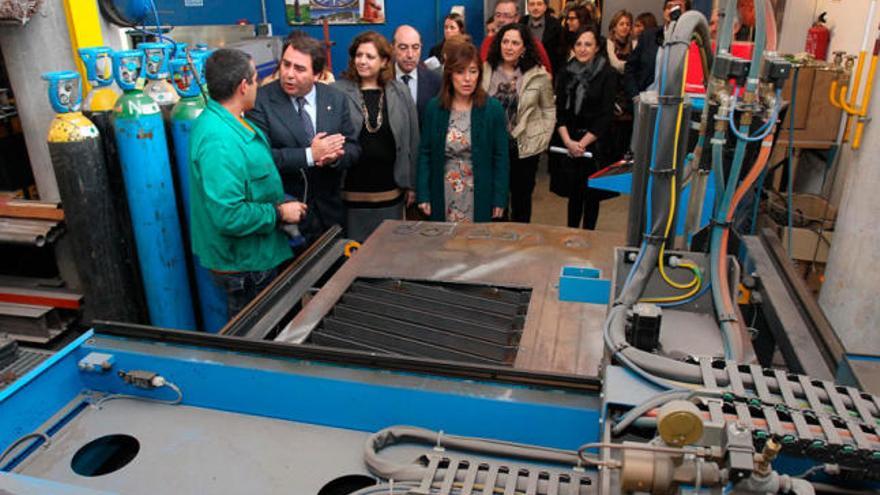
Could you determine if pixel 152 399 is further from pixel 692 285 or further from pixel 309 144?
pixel 309 144

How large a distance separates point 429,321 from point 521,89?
71.7 inches

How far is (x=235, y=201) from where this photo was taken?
216 cm

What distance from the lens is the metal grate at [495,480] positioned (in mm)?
1150

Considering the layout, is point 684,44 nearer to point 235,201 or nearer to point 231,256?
point 235,201

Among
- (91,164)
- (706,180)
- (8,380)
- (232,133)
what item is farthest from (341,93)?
(706,180)

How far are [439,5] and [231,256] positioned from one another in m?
3.45

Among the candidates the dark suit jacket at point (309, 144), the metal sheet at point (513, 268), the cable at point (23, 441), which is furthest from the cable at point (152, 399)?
the dark suit jacket at point (309, 144)

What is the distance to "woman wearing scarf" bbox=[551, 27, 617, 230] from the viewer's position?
348 centimetres

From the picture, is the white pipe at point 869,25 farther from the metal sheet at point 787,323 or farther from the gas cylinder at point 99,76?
the gas cylinder at point 99,76

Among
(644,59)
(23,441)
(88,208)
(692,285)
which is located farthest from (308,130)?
(644,59)

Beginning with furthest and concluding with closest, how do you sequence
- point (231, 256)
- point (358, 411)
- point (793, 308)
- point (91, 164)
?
point (91, 164) → point (231, 256) → point (793, 308) → point (358, 411)

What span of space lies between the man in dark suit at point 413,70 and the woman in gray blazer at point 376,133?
199 millimetres

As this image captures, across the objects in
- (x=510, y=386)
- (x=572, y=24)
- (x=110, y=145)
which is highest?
(x=572, y=24)

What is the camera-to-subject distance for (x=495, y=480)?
1171mm
